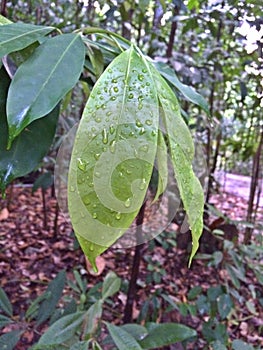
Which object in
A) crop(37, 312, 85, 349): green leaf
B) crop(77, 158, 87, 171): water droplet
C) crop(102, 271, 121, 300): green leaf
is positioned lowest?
crop(102, 271, 121, 300): green leaf

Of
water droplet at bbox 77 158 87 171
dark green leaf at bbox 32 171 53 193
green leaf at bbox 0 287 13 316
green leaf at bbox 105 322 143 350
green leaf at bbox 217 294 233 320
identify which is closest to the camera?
water droplet at bbox 77 158 87 171

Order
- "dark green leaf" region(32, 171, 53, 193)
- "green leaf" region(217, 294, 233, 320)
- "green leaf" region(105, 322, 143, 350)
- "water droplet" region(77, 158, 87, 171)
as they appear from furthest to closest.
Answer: "dark green leaf" region(32, 171, 53, 193) < "green leaf" region(217, 294, 233, 320) < "green leaf" region(105, 322, 143, 350) < "water droplet" region(77, 158, 87, 171)

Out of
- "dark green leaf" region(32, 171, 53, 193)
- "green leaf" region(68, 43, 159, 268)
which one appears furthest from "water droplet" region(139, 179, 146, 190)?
"dark green leaf" region(32, 171, 53, 193)

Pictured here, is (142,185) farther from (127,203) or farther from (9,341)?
(9,341)

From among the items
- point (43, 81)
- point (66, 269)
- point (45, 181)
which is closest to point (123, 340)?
point (43, 81)

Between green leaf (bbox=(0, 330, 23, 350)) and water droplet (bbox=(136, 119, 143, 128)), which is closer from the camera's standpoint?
water droplet (bbox=(136, 119, 143, 128))

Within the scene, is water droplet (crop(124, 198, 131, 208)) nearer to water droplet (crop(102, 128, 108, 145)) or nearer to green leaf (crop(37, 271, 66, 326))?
water droplet (crop(102, 128, 108, 145))

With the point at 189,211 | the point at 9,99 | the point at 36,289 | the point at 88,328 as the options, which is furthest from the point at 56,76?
the point at 36,289
